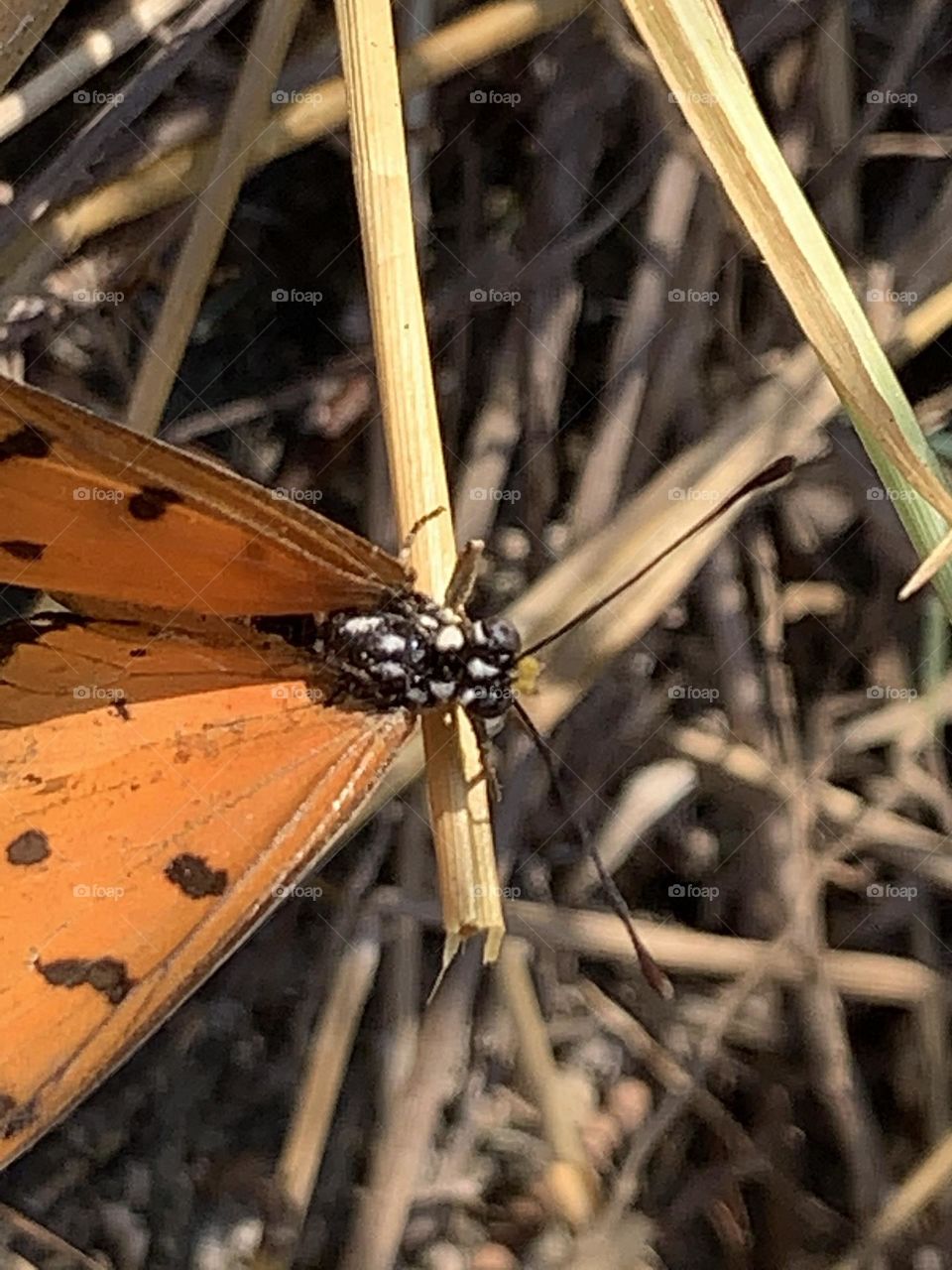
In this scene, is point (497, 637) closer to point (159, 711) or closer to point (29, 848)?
point (159, 711)

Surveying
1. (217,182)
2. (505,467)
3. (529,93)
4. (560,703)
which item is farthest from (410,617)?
(529,93)

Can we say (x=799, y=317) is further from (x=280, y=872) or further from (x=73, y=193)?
(x=73, y=193)

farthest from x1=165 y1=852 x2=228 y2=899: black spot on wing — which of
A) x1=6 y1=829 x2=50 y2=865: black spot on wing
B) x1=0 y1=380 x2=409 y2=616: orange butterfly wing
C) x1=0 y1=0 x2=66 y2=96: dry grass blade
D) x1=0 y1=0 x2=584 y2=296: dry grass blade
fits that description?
x1=0 y1=0 x2=66 y2=96: dry grass blade

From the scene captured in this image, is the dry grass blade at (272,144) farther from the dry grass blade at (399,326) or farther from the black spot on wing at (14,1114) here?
the black spot on wing at (14,1114)

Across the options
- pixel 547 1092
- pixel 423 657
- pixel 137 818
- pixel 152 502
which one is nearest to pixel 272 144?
pixel 152 502

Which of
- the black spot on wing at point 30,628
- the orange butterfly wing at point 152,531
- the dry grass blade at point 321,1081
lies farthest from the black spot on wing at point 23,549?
Result: the dry grass blade at point 321,1081

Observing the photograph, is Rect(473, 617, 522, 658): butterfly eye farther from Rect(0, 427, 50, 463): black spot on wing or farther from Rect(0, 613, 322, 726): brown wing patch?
Rect(0, 427, 50, 463): black spot on wing
